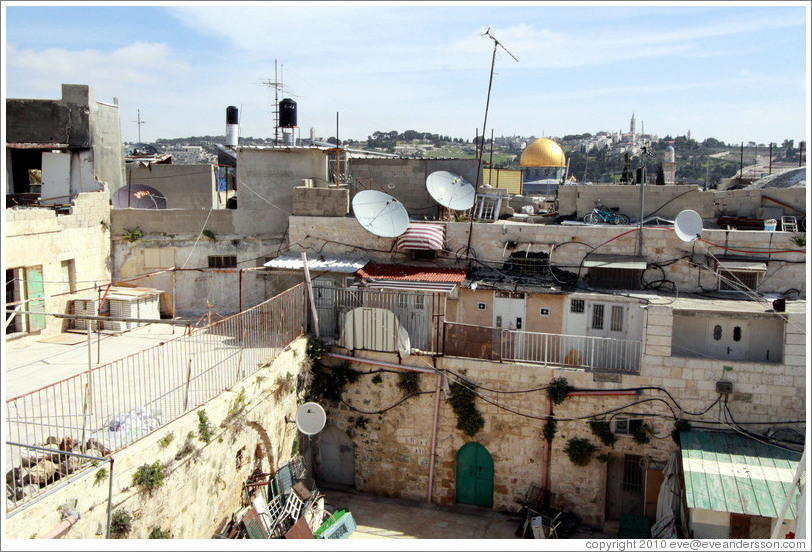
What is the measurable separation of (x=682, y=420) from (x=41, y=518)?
39.2 feet

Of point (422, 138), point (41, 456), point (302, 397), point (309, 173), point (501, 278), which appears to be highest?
point (422, 138)

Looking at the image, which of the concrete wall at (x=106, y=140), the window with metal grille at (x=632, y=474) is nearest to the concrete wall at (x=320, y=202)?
the concrete wall at (x=106, y=140)

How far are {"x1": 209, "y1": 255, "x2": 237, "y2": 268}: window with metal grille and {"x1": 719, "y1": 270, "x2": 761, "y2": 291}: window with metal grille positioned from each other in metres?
13.2

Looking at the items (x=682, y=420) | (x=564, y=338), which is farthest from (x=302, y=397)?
(x=682, y=420)

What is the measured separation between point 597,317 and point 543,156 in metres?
23.1

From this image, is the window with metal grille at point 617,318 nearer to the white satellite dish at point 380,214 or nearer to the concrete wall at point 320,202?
the white satellite dish at point 380,214

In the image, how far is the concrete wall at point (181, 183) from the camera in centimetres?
2508

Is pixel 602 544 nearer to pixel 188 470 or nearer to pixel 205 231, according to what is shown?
pixel 188 470

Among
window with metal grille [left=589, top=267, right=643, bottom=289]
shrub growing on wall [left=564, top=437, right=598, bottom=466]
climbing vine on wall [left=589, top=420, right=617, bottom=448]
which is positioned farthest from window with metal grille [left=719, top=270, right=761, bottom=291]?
shrub growing on wall [left=564, top=437, right=598, bottom=466]

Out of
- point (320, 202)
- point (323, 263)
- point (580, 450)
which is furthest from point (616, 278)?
point (320, 202)

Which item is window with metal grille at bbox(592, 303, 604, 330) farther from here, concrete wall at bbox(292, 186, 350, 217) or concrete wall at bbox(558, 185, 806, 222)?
concrete wall at bbox(292, 186, 350, 217)

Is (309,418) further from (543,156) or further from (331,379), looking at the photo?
(543,156)

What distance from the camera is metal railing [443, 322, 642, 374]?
14383 mm

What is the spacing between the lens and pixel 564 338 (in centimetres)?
1489
